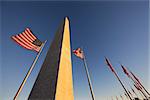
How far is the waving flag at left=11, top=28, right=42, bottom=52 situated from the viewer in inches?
613

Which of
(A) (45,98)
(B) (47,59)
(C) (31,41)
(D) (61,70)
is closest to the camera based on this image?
(A) (45,98)

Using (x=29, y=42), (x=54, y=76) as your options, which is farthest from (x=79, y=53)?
(x=54, y=76)

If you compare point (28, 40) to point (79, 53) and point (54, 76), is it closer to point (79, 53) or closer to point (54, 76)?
point (54, 76)

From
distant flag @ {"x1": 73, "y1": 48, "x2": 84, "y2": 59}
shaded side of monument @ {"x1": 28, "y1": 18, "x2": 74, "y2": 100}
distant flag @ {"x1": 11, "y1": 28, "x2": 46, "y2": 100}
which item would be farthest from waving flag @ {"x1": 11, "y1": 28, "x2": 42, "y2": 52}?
distant flag @ {"x1": 73, "y1": 48, "x2": 84, "y2": 59}

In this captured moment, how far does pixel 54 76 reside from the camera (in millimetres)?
13312

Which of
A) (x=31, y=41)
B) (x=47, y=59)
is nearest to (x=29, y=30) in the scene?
(x=31, y=41)

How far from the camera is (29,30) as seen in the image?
16.7 m

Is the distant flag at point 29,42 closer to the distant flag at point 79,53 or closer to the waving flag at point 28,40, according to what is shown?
the waving flag at point 28,40

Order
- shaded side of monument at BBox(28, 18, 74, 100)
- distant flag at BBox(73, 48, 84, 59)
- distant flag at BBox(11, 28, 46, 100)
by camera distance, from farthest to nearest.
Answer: distant flag at BBox(73, 48, 84, 59) → distant flag at BBox(11, 28, 46, 100) → shaded side of monument at BBox(28, 18, 74, 100)

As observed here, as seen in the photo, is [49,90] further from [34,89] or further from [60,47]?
[60,47]

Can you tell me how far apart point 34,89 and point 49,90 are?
1.19m

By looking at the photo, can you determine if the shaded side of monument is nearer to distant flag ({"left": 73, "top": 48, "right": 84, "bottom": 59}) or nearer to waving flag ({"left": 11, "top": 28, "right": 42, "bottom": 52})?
waving flag ({"left": 11, "top": 28, "right": 42, "bottom": 52})

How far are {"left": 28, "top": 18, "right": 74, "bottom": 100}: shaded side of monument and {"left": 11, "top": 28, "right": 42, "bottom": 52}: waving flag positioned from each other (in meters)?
1.63

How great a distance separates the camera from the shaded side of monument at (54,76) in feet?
41.5
